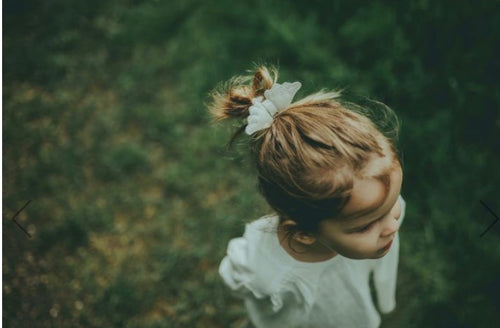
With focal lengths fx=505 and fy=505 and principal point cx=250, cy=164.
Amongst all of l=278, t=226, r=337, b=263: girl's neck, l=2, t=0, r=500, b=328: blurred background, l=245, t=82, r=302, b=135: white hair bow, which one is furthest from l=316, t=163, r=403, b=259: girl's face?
l=2, t=0, r=500, b=328: blurred background

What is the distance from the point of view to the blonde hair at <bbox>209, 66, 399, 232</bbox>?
1.30 meters

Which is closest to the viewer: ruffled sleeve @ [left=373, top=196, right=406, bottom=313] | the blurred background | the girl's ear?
the girl's ear

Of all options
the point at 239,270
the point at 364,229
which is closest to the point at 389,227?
the point at 364,229

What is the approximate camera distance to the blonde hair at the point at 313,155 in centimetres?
130

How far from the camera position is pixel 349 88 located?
2631mm

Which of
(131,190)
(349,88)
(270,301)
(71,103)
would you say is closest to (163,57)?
(71,103)

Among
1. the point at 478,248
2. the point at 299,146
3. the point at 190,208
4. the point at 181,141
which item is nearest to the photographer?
the point at 299,146

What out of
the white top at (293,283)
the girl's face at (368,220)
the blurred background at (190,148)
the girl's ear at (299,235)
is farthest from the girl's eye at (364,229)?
the blurred background at (190,148)

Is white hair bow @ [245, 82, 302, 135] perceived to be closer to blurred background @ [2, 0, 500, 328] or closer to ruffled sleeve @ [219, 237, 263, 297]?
blurred background @ [2, 0, 500, 328]

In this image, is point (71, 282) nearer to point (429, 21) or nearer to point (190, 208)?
point (190, 208)

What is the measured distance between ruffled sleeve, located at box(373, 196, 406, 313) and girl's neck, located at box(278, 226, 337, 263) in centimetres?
30

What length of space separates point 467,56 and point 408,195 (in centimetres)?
71

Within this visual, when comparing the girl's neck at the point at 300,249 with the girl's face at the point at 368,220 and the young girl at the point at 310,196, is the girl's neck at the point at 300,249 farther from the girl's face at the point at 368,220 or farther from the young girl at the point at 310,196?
the girl's face at the point at 368,220

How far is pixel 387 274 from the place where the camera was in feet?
6.18
